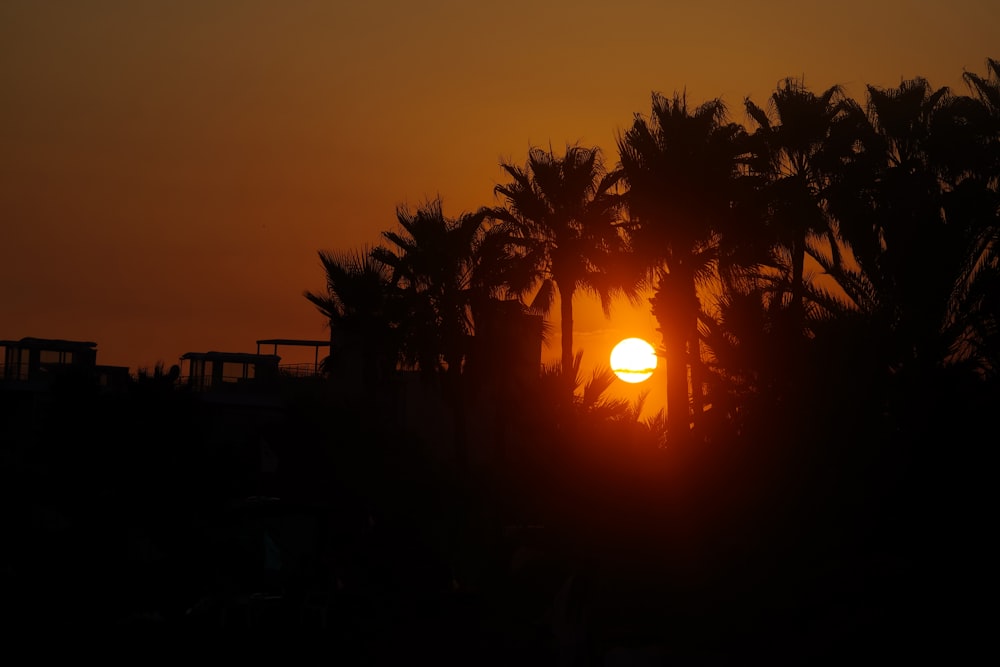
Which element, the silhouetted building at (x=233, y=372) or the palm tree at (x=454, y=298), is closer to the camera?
the palm tree at (x=454, y=298)

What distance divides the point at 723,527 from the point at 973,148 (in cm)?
1764

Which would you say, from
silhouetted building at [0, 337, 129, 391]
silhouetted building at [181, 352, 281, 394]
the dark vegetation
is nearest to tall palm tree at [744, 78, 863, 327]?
the dark vegetation

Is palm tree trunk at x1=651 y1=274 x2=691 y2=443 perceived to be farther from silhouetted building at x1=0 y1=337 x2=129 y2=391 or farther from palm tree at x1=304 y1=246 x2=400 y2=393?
silhouetted building at x1=0 y1=337 x2=129 y2=391

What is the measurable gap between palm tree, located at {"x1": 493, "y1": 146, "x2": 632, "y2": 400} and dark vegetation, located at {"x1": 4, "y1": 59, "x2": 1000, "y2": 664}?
0.08m

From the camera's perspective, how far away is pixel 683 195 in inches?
941

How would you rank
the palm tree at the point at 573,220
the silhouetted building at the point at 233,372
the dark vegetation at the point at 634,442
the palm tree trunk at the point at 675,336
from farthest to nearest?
the silhouetted building at the point at 233,372
the palm tree at the point at 573,220
the palm tree trunk at the point at 675,336
the dark vegetation at the point at 634,442

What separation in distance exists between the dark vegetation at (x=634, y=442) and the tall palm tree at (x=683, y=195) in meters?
0.06

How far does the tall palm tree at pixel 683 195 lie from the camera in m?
23.9

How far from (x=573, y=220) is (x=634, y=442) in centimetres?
1619

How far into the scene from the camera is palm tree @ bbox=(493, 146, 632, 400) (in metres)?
31.4

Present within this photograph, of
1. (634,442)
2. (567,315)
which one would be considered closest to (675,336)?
(634,442)

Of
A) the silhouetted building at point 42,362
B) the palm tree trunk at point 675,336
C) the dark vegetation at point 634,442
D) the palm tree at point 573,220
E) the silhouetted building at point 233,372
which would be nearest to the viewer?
the dark vegetation at point 634,442

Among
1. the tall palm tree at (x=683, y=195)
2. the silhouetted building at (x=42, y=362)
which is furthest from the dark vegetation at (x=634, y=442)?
the silhouetted building at (x=42, y=362)

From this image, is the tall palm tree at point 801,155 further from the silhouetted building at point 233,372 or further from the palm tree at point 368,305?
the silhouetted building at point 233,372
